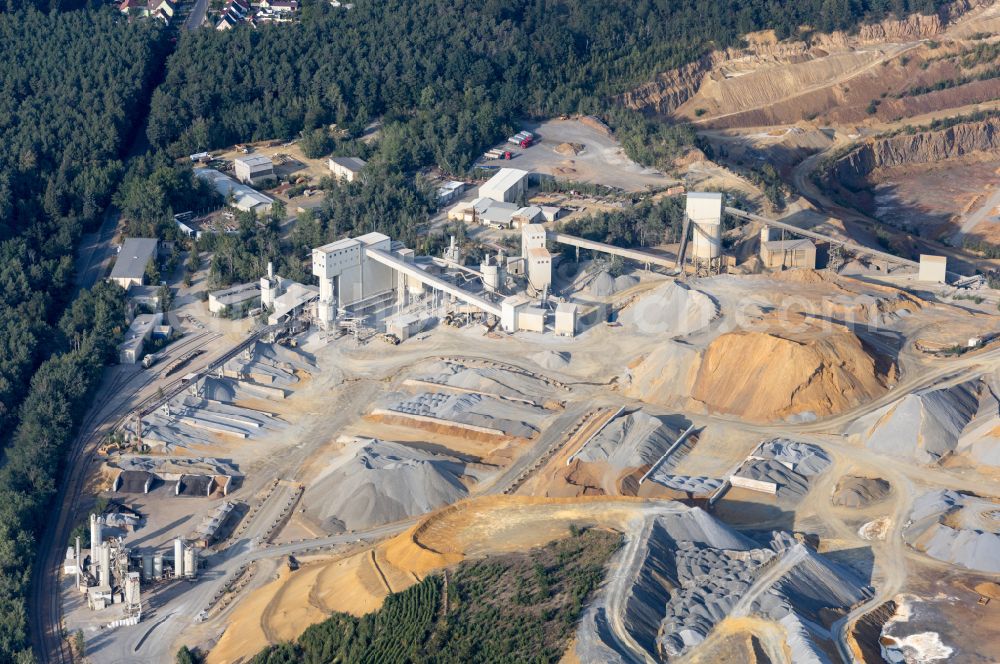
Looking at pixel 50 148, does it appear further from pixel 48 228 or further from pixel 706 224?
pixel 706 224

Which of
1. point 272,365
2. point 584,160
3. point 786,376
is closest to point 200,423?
point 272,365

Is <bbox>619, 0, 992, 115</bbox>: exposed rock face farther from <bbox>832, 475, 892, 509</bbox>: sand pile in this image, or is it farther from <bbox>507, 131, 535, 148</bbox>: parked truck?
<bbox>832, 475, 892, 509</bbox>: sand pile

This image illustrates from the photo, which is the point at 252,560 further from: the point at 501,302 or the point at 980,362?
the point at 980,362

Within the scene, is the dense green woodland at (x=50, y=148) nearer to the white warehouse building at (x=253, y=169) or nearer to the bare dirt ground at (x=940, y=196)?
the white warehouse building at (x=253, y=169)

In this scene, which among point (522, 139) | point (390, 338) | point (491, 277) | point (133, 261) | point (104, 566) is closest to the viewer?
point (104, 566)

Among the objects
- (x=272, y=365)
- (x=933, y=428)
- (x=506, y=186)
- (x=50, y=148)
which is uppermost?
(x=50, y=148)

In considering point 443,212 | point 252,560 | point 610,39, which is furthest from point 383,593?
point 610,39
